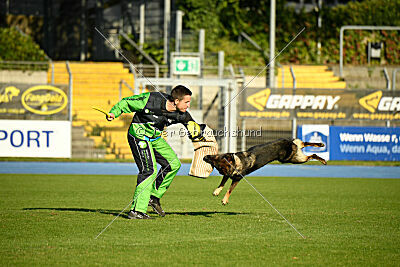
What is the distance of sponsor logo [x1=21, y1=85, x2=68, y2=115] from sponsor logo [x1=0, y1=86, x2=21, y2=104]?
30cm

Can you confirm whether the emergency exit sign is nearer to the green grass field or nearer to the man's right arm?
the green grass field

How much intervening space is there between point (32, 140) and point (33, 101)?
1.61 metres

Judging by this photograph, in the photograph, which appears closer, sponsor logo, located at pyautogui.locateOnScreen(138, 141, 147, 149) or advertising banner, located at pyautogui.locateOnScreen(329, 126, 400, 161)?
sponsor logo, located at pyautogui.locateOnScreen(138, 141, 147, 149)

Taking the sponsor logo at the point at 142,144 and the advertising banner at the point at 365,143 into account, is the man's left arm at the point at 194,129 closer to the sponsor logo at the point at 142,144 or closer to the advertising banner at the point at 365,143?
the sponsor logo at the point at 142,144

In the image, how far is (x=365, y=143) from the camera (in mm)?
25953

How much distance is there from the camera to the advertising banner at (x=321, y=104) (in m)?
26.5

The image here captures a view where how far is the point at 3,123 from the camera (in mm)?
23953

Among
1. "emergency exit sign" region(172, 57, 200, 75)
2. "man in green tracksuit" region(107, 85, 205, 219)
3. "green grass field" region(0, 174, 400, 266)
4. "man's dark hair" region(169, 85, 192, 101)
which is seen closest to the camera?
"green grass field" region(0, 174, 400, 266)

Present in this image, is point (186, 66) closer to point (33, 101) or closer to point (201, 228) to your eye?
point (33, 101)

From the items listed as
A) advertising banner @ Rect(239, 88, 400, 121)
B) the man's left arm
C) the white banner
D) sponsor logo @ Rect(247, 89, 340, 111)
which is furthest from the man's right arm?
sponsor logo @ Rect(247, 89, 340, 111)

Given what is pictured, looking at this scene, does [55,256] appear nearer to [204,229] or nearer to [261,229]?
[204,229]

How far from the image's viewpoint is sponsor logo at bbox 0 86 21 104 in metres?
24.8

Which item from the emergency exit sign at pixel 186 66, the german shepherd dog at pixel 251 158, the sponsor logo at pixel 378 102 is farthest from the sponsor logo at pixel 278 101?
the german shepherd dog at pixel 251 158

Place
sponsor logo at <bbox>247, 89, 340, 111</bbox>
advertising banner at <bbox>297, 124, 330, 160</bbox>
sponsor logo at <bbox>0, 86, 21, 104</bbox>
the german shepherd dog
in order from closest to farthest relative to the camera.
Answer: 1. the german shepherd dog
2. sponsor logo at <bbox>0, 86, 21, 104</bbox>
3. advertising banner at <bbox>297, 124, 330, 160</bbox>
4. sponsor logo at <bbox>247, 89, 340, 111</bbox>
